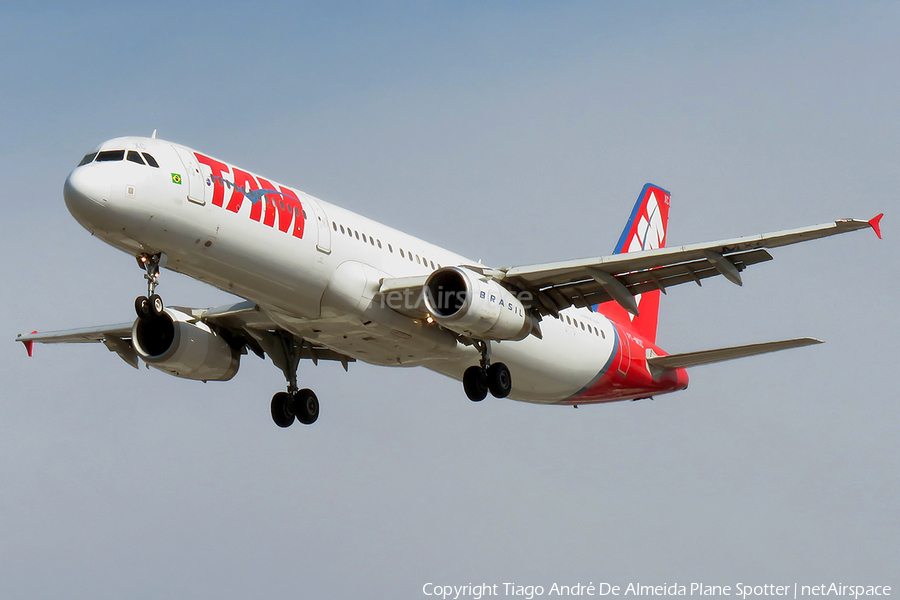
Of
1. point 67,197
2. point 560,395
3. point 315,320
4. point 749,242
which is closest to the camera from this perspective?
point 67,197

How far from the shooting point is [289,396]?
3353 cm

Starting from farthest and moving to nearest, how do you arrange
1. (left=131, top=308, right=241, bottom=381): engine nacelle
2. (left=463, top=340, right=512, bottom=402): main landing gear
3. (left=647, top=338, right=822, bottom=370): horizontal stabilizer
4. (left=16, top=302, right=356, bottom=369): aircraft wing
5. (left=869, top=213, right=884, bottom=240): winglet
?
(left=16, top=302, right=356, bottom=369): aircraft wing < (left=131, top=308, right=241, bottom=381): engine nacelle < (left=463, top=340, right=512, bottom=402): main landing gear < (left=647, top=338, right=822, bottom=370): horizontal stabilizer < (left=869, top=213, right=884, bottom=240): winglet

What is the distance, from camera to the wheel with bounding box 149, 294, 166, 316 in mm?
25734

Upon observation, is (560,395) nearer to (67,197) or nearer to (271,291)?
(271,291)

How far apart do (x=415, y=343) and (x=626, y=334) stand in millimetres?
9836

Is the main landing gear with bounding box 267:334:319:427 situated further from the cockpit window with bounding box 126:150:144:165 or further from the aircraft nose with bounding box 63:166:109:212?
the aircraft nose with bounding box 63:166:109:212

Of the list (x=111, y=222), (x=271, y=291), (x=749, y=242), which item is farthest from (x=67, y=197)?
(x=749, y=242)

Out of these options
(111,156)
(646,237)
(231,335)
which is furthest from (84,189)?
(646,237)

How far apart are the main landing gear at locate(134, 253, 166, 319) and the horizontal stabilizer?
15.7 meters

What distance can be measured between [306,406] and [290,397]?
0.55 meters

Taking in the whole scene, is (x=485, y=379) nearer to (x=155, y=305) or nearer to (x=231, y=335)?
(x=231, y=335)

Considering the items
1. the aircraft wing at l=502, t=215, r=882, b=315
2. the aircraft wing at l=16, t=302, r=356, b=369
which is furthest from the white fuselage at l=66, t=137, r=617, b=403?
the aircraft wing at l=16, t=302, r=356, b=369

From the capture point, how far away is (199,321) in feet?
107

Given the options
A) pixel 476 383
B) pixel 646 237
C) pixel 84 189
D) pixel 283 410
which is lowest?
pixel 283 410
